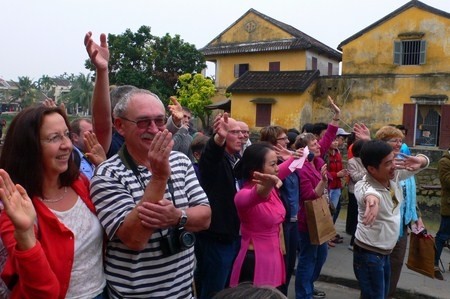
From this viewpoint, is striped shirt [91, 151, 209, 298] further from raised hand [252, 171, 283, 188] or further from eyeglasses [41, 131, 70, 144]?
raised hand [252, 171, 283, 188]

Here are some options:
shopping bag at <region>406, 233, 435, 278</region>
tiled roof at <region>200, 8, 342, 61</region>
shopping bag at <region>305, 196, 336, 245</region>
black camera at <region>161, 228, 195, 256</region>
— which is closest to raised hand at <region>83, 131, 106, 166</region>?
black camera at <region>161, 228, 195, 256</region>

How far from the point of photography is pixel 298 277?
4.48 m

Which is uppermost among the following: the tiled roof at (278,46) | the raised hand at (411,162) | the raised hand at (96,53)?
the tiled roof at (278,46)

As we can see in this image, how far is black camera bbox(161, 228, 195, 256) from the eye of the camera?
2.03 m

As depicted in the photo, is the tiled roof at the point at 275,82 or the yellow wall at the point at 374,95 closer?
the yellow wall at the point at 374,95

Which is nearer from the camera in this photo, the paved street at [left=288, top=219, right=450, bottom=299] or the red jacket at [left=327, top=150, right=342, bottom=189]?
the paved street at [left=288, top=219, right=450, bottom=299]

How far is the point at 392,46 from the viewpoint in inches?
865

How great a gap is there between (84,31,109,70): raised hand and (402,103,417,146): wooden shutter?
20.5m

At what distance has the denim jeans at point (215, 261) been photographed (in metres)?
3.61

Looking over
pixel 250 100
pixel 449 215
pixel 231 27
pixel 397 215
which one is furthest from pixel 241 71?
pixel 397 215

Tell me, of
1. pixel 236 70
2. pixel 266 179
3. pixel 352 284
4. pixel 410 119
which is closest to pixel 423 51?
pixel 410 119

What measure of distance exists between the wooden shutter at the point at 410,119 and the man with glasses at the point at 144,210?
20.7 m

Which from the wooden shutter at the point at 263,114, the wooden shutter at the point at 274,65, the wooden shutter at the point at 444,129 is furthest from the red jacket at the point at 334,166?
the wooden shutter at the point at 274,65

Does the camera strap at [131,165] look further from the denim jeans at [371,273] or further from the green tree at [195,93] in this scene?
the green tree at [195,93]
